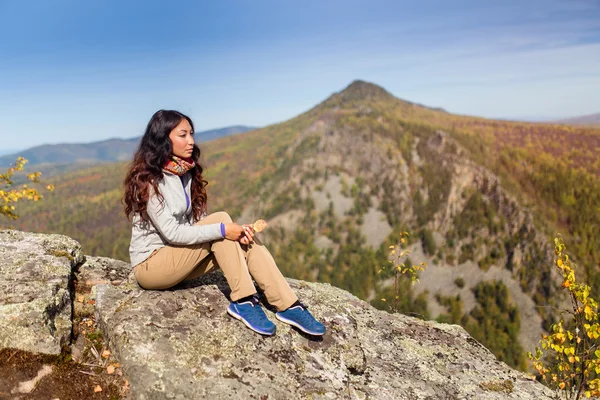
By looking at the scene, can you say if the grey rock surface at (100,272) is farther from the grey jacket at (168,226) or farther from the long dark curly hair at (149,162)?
the long dark curly hair at (149,162)

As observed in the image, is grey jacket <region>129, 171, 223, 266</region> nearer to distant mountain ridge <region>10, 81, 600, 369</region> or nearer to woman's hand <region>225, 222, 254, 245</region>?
woman's hand <region>225, 222, 254, 245</region>

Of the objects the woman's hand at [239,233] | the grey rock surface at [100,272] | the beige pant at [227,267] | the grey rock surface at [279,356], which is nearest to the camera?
the grey rock surface at [279,356]

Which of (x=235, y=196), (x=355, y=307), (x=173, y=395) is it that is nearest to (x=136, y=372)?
(x=173, y=395)

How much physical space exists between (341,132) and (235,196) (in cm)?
6413

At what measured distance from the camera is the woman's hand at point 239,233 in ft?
A: 18.1

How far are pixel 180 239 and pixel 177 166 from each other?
1169mm

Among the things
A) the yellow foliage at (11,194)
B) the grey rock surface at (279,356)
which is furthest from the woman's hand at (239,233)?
the yellow foliage at (11,194)

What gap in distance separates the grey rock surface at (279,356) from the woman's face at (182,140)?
231 cm

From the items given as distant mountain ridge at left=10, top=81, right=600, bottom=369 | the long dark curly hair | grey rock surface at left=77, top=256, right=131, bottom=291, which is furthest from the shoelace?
distant mountain ridge at left=10, top=81, right=600, bottom=369

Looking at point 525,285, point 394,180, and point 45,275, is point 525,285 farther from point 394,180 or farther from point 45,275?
point 45,275

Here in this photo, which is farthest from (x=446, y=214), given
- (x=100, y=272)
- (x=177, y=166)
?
(x=177, y=166)

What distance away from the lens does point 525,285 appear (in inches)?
3511

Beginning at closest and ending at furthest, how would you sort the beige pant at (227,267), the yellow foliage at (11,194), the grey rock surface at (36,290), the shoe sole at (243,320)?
the grey rock surface at (36,290)
the shoe sole at (243,320)
the beige pant at (227,267)
the yellow foliage at (11,194)

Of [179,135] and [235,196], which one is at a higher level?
[179,135]
